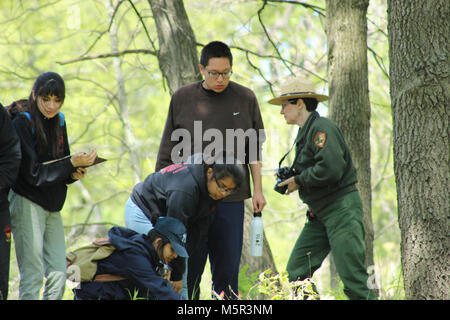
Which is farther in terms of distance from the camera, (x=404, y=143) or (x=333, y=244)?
(x=333, y=244)

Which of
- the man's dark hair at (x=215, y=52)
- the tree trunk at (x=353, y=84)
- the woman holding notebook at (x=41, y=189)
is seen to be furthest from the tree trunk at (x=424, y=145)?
the woman holding notebook at (x=41, y=189)

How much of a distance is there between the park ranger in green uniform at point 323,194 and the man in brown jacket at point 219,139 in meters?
0.32

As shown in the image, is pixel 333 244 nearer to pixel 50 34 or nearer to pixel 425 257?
pixel 425 257

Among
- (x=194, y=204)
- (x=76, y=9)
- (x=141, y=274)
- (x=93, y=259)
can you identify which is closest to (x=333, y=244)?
(x=194, y=204)

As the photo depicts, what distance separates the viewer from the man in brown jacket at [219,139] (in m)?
3.74

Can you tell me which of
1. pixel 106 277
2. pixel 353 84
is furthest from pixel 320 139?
pixel 106 277

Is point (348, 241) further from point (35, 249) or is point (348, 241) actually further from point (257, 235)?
point (35, 249)

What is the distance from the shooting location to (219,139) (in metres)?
3.87

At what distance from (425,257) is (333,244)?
0.70 metres

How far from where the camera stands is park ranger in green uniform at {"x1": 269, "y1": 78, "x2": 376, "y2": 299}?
3699mm

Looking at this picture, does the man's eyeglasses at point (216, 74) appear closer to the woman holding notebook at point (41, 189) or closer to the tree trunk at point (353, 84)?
the woman holding notebook at point (41, 189)

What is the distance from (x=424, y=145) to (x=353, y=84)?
1.80 m
